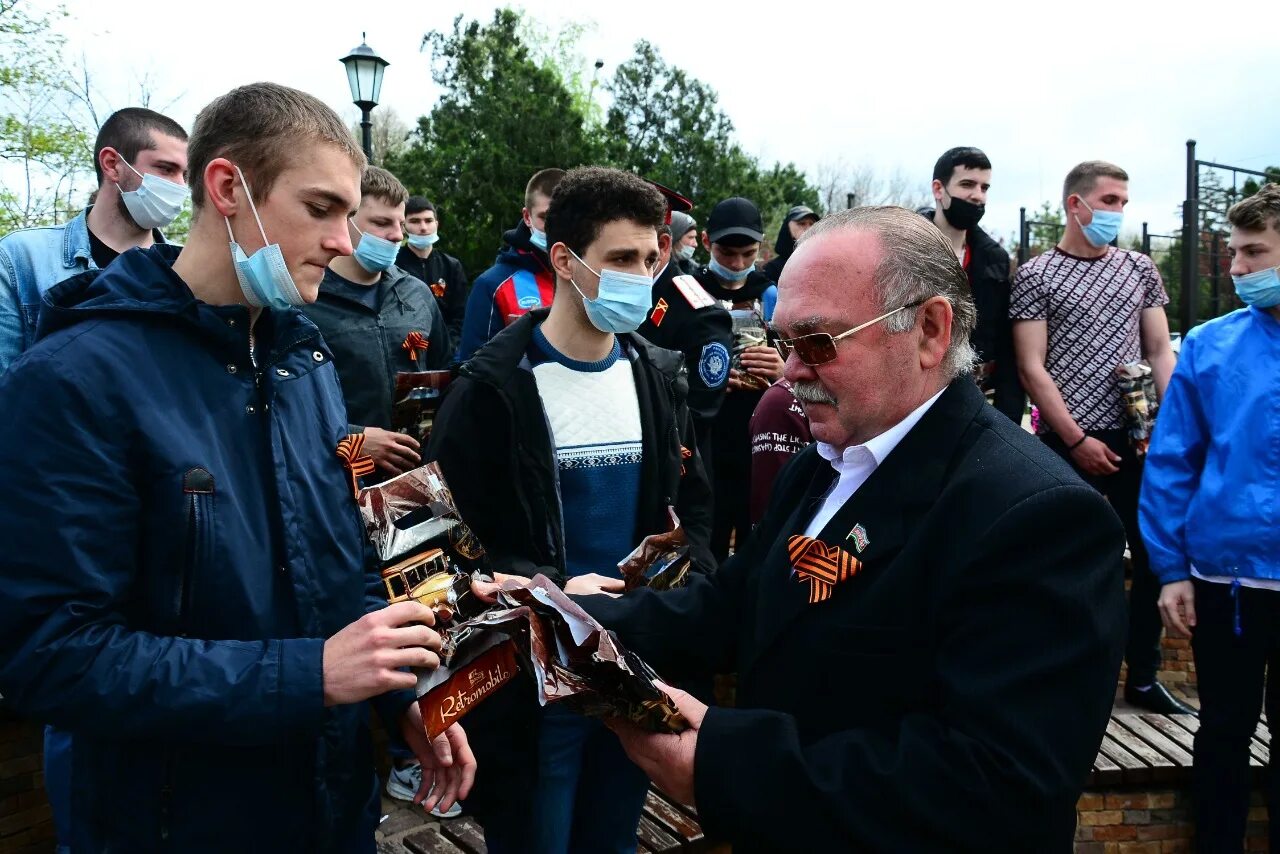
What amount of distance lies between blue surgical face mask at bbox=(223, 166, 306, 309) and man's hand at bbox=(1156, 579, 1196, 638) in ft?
11.3

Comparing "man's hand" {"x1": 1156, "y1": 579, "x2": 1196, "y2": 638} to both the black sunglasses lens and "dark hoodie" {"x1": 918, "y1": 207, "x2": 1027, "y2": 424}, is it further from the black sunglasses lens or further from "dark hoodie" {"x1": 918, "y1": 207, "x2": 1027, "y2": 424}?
the black sunglasses lens

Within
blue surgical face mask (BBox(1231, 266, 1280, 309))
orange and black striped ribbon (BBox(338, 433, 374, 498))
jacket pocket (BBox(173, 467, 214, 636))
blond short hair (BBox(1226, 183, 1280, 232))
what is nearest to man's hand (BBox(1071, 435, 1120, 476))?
blue surgical face mask (BBox(1231, 266, 1280, 309))

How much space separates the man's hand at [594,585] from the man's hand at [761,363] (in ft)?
7.44

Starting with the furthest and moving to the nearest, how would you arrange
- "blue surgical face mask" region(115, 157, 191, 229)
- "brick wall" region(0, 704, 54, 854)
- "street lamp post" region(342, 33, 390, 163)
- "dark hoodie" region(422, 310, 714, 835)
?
"street lamp post" region(342, 33, 390, 163) < "blue surgical face mask" region(115, 157, 191, 229) < "brick wall" region(0, 704, 54, 854) < "dark hoodie" region(422, 310, 714, 835)

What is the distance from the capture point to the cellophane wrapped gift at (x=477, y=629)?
1652 millimetres

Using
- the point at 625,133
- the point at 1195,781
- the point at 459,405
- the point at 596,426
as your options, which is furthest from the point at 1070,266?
the point at 625,133

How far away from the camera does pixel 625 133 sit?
91.0 feet

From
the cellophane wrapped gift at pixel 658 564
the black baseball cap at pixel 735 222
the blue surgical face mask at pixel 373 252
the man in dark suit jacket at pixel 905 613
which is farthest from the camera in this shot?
the black baseball cap at pixel 735 222

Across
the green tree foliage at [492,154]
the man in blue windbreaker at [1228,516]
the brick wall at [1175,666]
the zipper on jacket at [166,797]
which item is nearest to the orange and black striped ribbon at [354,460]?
the zipper on jacket at [166,797]

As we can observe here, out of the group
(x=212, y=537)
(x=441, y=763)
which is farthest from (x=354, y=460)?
(x=441, y=763)

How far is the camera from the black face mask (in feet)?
16.3

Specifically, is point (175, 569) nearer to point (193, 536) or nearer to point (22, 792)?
point (193, 536)

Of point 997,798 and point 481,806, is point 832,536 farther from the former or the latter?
point 481,806

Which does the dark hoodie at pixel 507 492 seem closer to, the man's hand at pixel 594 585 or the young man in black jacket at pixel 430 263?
the man's hand at pixel 594 585
